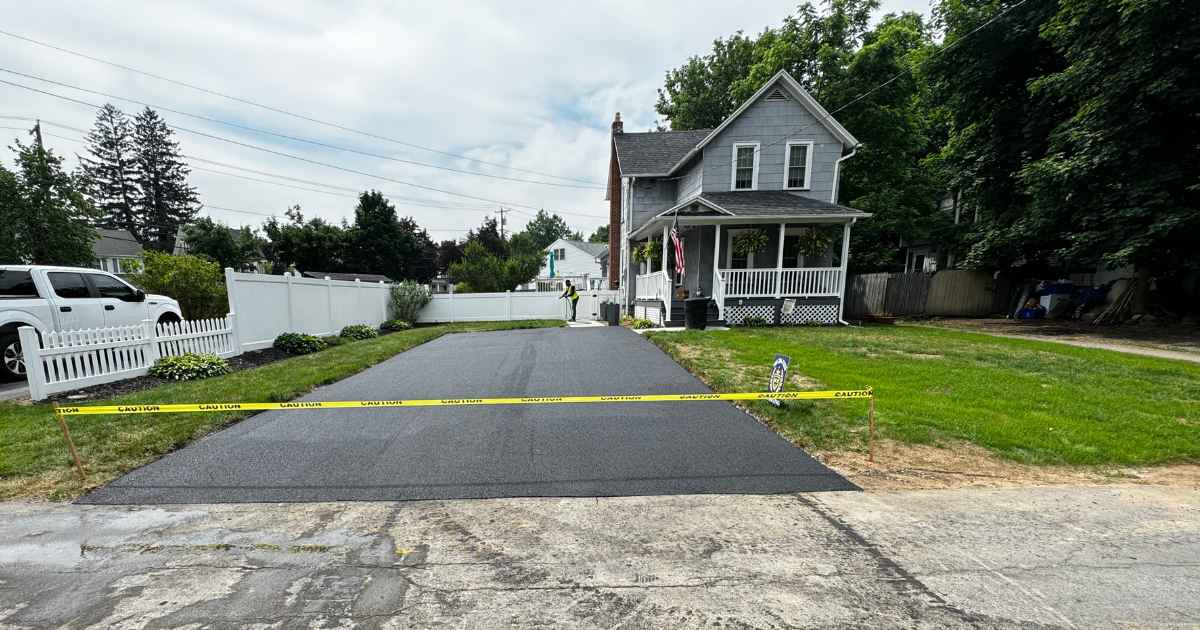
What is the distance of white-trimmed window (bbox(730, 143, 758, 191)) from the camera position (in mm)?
15094

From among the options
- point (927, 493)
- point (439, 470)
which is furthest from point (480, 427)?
point (927, 493)

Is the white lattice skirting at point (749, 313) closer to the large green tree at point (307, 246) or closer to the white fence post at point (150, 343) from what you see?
Answer: the white fence post at point (150, 343)

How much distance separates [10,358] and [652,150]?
59.4ft

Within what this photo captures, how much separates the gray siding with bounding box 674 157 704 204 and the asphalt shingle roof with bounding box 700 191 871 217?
0.70 m

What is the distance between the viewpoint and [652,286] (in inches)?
567

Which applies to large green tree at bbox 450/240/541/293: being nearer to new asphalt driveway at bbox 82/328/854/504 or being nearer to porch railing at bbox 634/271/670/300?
porch railing at bbox 634/271/670/300

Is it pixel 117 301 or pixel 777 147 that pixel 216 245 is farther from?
pixel 777 147

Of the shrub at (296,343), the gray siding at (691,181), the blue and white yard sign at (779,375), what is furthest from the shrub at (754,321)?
the shrub at (296,343)

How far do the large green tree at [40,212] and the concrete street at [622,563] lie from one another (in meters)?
18.1

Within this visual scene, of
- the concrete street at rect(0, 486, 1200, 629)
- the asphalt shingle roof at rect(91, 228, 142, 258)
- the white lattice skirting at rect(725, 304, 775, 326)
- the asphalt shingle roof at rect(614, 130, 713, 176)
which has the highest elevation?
the asphalt shingle roof at rect(614, 130, 713, 176)

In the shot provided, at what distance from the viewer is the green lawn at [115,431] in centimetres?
349

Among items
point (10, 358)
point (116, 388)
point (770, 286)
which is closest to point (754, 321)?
point (770, 286)

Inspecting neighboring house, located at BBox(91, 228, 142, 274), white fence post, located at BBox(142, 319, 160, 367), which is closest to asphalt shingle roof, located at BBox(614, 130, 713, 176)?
white fence post, located at BBox(142, 319, 160, 367)

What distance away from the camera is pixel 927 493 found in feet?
10.7
